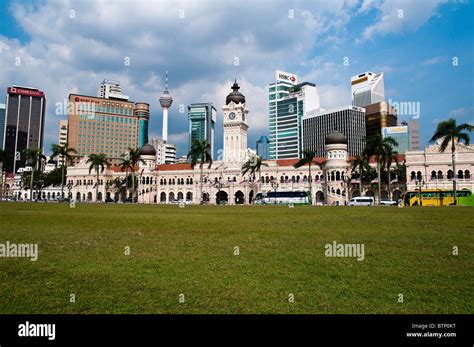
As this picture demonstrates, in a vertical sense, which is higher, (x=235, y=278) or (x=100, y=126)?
(x=100, y=126)

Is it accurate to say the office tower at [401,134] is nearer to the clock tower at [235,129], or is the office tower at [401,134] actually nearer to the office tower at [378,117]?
the office tower at [378,117]

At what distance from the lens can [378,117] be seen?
589 feet

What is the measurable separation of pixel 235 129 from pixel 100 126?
326 ft

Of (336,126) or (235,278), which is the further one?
(336,126)

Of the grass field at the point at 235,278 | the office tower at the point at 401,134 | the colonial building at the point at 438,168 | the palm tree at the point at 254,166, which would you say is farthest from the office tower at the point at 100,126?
the grass field at the point at 235,278

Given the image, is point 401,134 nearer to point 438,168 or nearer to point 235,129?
point 235,129

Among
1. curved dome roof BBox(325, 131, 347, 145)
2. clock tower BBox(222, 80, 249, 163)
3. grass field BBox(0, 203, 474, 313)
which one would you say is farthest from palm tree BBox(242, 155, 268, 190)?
grass field BBox(0, 203, 474, 313)

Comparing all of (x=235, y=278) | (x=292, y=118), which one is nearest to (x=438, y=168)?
(x=235, y=278)

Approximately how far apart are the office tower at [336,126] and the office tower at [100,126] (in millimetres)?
90032

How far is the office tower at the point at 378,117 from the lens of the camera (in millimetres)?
177875

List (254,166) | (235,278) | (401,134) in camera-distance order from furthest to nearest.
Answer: (401,134), (254,166), (235,278)

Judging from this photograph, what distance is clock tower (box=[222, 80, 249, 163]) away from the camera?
A: 109 meters

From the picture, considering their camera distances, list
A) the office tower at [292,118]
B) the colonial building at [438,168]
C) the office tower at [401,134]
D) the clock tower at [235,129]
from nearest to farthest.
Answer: the colonial building at [438,168], the clock tower at [235,129], the office tower at [401,134], the office tower at [292,118]

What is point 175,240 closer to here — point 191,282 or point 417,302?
point 191,282
